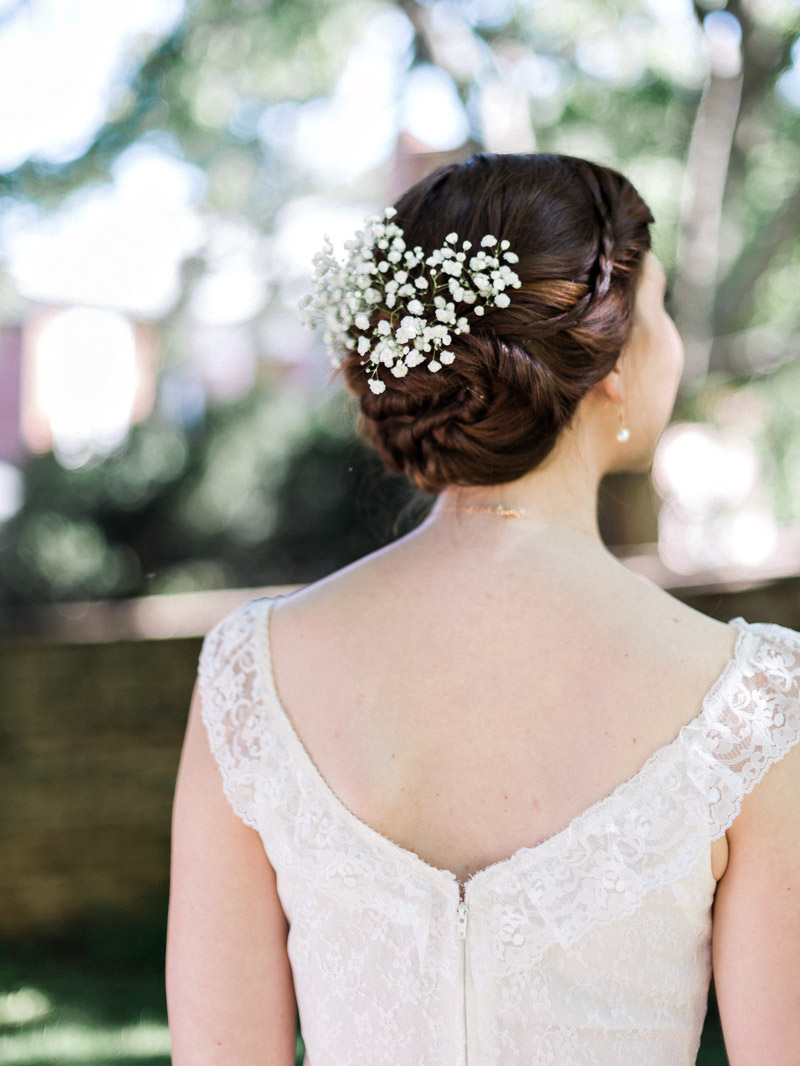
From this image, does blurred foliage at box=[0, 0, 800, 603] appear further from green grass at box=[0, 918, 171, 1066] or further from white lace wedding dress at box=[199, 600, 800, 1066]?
white lace wedding dress at box=[199, 600, 800, 1066]

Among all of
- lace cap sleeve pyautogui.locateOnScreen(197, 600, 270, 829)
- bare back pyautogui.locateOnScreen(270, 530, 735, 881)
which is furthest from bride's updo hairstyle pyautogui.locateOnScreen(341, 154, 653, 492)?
lace cap sleeve pyautogui.locateOnScreen(197, 600, 270, 829)

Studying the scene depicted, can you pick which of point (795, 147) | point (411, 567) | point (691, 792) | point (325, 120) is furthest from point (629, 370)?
point (325, 120)

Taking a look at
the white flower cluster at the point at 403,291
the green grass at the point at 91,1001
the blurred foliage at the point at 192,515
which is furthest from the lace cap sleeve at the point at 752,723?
the blurred foliage at the point at 192,515

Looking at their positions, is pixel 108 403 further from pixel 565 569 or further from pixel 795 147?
pixel 565 569

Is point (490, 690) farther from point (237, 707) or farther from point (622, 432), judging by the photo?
point (622, 432)

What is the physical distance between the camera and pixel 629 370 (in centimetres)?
146

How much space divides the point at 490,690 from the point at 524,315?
531 mm

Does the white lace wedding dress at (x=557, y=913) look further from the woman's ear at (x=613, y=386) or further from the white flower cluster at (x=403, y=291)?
the white flower cluster at (x=403, y=291)

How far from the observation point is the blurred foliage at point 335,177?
187 inches

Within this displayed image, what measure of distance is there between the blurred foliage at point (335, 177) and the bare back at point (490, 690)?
2376 millimetres

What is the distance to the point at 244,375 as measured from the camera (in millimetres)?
9008

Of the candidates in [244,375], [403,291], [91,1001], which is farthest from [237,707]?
[244,375]

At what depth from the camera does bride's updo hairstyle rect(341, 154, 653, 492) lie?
1.33 meters

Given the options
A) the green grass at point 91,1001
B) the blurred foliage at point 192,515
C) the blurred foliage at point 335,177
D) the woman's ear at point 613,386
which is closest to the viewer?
the woman's ear at point 613,386
